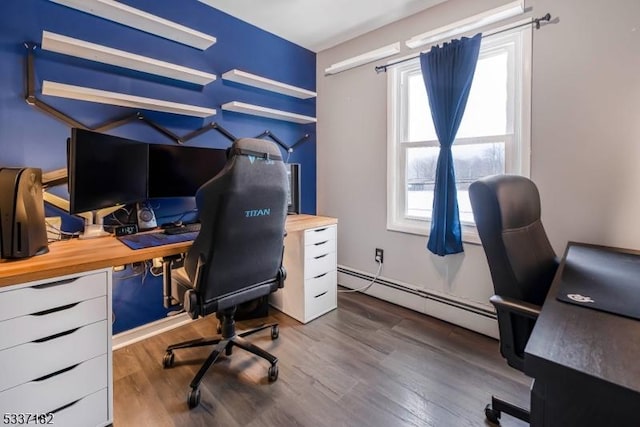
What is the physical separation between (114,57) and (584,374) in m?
2.33

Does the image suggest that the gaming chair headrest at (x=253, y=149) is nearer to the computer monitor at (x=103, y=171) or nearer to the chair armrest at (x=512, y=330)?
the computer monitor at (x=103, y=171)

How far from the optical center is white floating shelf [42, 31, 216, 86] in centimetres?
152

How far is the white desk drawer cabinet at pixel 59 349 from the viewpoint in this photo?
3.54ft

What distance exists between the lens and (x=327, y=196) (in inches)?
124

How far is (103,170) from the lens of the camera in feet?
5.13

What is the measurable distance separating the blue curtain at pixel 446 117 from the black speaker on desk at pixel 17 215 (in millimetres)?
2275

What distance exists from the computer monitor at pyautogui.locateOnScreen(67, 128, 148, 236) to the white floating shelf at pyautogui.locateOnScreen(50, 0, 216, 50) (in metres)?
0.73

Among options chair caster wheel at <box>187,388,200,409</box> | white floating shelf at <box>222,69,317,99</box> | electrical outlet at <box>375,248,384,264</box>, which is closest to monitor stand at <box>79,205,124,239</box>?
chair caster wheel at <box>187,388,200,409</box>

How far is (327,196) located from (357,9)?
5.40ft

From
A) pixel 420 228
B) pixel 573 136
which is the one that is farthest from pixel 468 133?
pixel 420 228

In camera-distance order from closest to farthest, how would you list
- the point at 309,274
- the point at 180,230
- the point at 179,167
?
1. the point at 180,230
2. the point at 179,167
3. the point at 309,274

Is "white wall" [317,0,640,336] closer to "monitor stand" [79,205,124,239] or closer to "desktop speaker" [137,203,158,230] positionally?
"desktop speaker" [137,203,158,230]

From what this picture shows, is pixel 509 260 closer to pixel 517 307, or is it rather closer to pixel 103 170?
pixel 517 307

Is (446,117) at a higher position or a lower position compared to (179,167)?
higher
